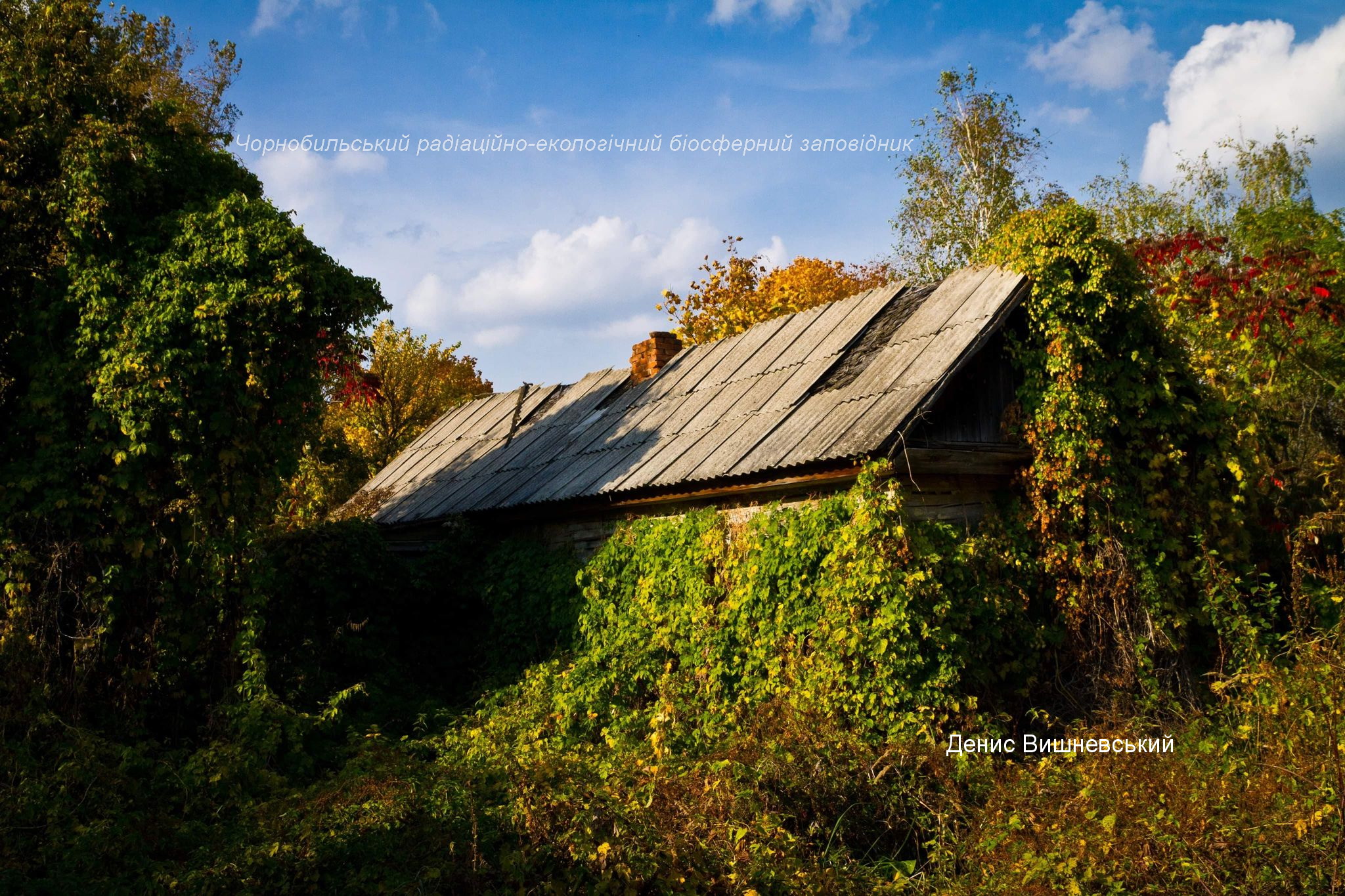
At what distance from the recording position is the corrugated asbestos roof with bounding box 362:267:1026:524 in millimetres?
9258

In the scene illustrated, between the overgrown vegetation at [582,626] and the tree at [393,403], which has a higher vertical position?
the tree at [393,403]

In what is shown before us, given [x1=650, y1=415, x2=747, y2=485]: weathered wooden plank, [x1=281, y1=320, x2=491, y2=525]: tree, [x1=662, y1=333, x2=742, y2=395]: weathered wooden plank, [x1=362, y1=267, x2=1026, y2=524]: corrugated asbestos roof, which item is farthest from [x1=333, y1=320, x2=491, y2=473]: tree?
[x1=650, y1=415, x2=747, y2=485]: weathered wooden plank

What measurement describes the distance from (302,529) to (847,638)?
7.65m

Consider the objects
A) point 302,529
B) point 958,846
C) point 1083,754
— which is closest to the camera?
point 958,846

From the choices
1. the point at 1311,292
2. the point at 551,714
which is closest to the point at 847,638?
the point at 551,714

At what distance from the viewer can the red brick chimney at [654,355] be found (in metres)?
15.7

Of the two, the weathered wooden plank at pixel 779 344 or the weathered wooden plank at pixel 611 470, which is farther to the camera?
the weathered wooden plank at pixel 779 344

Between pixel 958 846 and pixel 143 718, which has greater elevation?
pixel 143 718

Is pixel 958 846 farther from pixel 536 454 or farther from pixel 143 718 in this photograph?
pixel 536 454

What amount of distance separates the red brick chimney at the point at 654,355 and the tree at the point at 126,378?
20.8 ft

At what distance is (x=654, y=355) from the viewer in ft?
52.0

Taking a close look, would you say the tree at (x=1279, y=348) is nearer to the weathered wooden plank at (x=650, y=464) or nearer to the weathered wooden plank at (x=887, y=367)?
the weathered wooden plank at (x=887, y=367)

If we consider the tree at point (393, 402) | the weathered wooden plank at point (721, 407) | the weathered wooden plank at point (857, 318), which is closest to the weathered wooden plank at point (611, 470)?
the weathered wooden plank at point (721, 407)

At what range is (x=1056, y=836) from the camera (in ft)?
18.9
